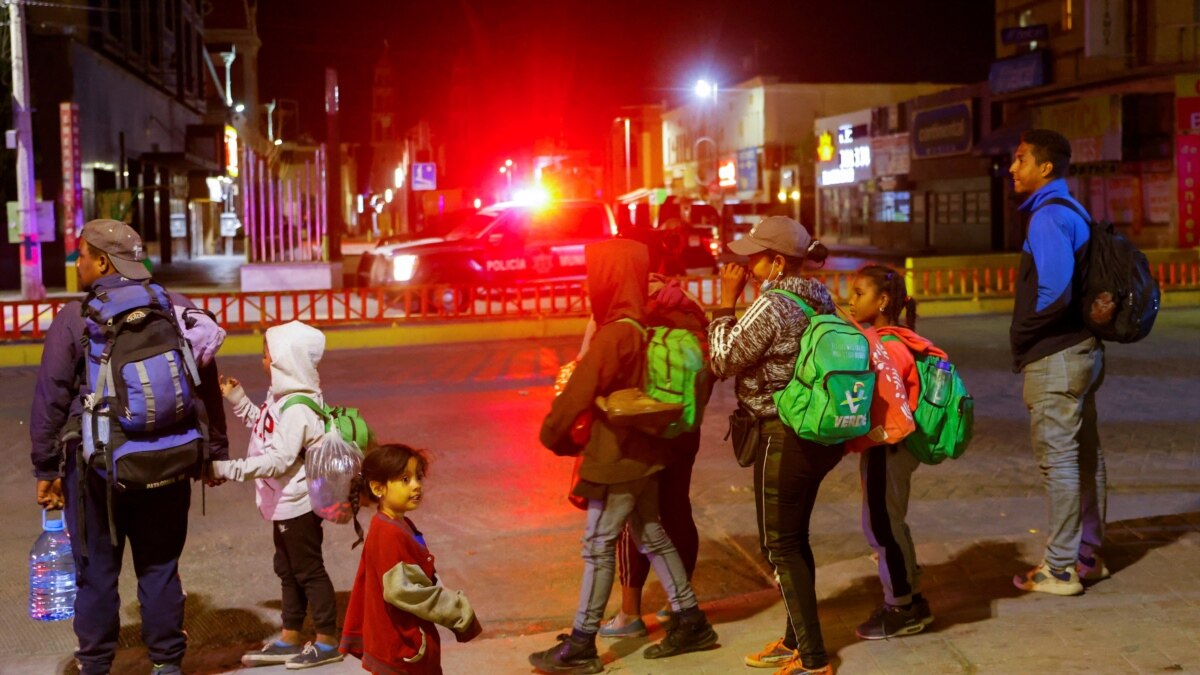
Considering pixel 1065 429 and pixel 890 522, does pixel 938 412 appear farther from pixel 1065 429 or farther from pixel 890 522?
pixel 1065 429

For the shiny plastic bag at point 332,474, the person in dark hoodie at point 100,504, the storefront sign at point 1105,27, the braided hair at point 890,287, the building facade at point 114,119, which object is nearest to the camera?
the person in dark hoodie at point 100,504

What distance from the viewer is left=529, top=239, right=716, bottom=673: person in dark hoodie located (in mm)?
4789

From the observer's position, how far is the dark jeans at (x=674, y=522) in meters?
5.44

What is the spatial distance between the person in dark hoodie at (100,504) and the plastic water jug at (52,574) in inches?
14.4

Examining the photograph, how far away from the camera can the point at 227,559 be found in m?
6.83

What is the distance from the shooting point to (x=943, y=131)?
152ft

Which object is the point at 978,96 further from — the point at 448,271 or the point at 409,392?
the point at 409,392

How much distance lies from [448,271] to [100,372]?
15.8m

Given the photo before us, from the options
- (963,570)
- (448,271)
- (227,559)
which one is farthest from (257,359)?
(963,570)

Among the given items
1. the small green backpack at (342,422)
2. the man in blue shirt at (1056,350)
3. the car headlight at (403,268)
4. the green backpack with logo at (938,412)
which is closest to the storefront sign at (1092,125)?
the car headlight at (403,268)

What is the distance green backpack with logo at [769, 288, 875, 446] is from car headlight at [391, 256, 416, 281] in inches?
639

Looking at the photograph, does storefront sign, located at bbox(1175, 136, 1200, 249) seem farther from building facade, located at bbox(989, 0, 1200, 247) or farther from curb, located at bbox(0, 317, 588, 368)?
curb, located at bbox(0, 317, 588, 368)

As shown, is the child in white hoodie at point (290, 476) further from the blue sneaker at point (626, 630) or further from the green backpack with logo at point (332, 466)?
the blue sneaker at point (626, 630)

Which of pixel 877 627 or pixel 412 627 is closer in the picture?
Result: pixel 412 627
